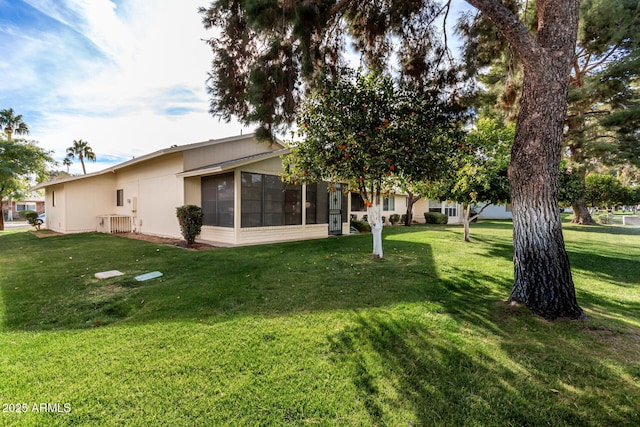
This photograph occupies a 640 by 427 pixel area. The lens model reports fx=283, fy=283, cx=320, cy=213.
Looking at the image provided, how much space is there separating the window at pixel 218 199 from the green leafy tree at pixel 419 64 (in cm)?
504

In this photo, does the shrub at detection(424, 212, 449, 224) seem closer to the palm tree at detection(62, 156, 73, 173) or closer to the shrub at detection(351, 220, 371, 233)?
the shrub at detection(351, 220, 371, 233)

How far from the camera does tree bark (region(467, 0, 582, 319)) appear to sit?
3.57m

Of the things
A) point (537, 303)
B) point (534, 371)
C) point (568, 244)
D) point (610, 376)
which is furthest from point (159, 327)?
point (568, 244)

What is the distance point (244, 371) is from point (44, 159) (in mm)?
24500

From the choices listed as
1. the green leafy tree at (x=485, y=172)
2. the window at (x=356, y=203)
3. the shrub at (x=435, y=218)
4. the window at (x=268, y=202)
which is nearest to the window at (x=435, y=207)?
the shrub at (x=435, y=218)

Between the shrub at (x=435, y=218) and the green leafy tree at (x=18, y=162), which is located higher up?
the green leafy tree at (x=18, y=162)

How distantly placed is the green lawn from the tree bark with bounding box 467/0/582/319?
1.26 feet

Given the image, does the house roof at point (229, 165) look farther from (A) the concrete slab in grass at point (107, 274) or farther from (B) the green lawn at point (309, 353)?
(B) the green lawn at point (309, 353)

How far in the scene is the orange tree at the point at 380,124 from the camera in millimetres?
6191

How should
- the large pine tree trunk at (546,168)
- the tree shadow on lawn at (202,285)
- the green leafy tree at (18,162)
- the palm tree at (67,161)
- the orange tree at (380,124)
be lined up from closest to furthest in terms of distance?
the large pine tree trunk at (546,168)
the tree shadow on lawn at (202,285)
the orange tree at (380,124)
the green leafy tree at (18,162)
the palm tree at (67,161)

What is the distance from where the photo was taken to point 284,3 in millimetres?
4395

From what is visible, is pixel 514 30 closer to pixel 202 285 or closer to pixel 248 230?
pixel 202 285

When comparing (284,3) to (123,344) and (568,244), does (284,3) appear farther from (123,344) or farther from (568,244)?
(568,244)

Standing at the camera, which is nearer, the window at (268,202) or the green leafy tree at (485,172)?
the green leafy tree at (485,172)
